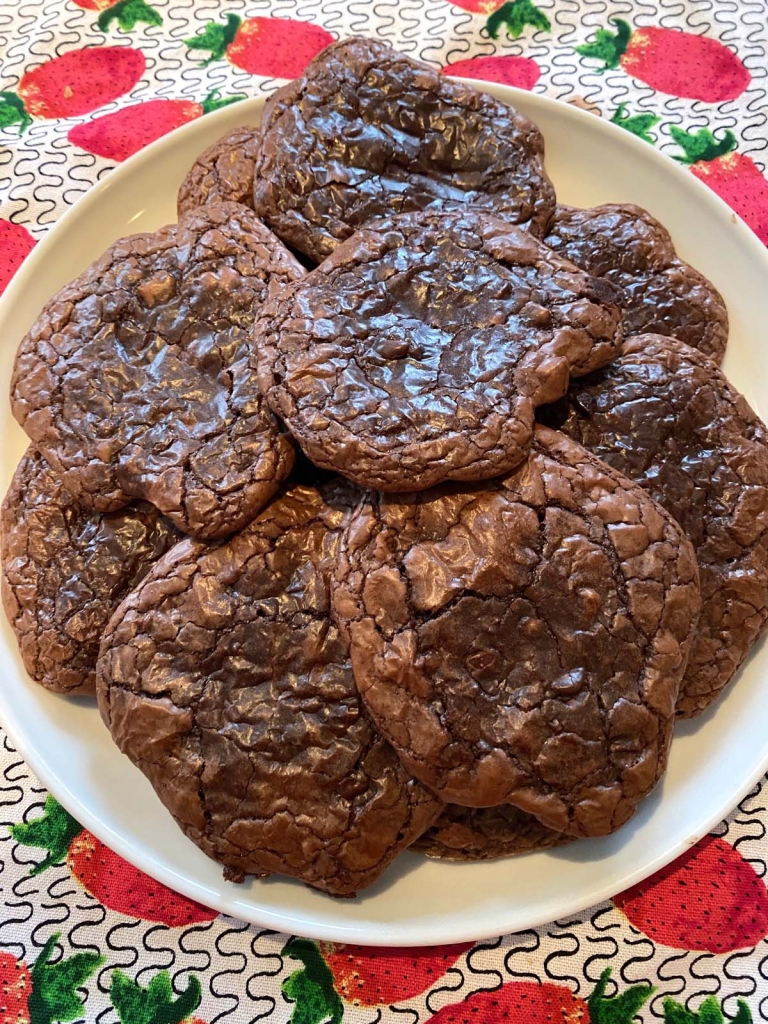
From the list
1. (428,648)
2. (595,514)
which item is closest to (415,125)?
(595,514)

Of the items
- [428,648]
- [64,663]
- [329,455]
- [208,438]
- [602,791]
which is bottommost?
[64,663]

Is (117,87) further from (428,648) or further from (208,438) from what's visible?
(428,648)

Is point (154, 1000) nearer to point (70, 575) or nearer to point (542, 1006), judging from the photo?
point (542, 1006)

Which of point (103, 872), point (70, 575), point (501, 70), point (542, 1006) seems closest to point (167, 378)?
point (70, 575)

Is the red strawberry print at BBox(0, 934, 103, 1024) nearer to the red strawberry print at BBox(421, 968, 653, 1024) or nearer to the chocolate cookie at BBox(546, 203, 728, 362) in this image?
the red strawberry print at BBox(421, 968, 653, 1024)

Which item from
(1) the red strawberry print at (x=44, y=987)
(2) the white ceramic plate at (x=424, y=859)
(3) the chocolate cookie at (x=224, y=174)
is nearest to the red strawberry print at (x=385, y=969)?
(2) the white ceramic plate at (x=424, y=859)

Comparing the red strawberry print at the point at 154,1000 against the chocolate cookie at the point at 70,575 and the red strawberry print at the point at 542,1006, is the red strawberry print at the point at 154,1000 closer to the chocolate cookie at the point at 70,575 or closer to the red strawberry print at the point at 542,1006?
the red strawberry print at the point at 542,1006
